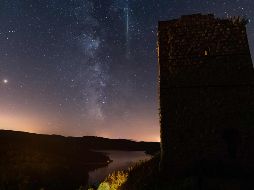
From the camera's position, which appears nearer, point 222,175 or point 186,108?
point 222,175

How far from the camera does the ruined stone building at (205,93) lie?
988cm

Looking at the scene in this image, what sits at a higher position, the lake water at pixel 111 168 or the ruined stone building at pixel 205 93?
the ruined stone building at pixel 205 93

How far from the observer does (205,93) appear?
34.0 feet

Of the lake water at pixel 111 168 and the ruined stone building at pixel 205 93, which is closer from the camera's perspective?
the ruined stone building at pixel 205 93

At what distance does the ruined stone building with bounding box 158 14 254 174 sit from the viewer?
988 centimetres

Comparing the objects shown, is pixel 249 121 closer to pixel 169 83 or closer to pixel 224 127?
pixel 224 127

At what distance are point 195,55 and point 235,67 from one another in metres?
1.50

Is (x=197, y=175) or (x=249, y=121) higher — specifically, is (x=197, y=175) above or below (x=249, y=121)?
below

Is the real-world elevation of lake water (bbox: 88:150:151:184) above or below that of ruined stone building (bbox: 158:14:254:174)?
below

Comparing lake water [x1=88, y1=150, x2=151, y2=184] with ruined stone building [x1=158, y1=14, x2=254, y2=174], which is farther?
lake water [x1=88, y1=150, x2=151, y2=184]

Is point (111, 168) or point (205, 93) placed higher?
point (205, 93)

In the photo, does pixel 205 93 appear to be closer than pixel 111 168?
Yes

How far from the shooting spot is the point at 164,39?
11180 millimetres

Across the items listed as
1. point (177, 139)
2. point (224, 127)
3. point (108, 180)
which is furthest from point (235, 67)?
point (108, 180)
